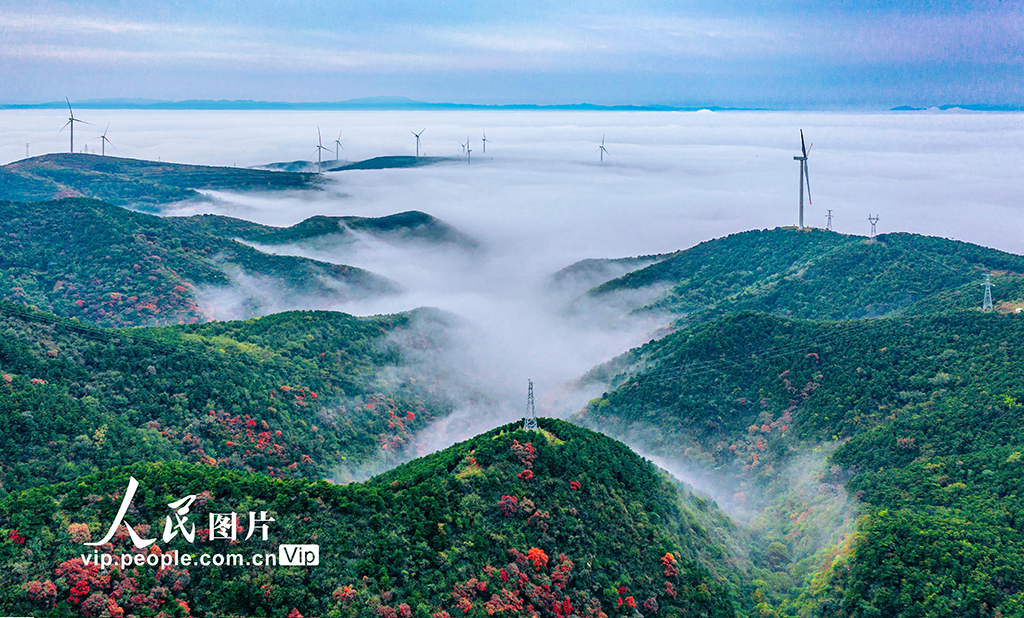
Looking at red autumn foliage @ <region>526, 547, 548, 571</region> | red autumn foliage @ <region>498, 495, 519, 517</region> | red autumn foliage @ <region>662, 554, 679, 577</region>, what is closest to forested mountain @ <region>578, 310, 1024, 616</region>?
red autumn foliage @ <region>662, 554, 679, 577</region>

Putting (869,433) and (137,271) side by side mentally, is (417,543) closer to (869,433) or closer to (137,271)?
(869,433)

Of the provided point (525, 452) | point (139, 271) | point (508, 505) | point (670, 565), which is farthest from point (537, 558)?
point (139, 271)

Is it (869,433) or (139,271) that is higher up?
(139,271)

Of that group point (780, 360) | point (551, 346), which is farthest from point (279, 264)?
point (780, 360)

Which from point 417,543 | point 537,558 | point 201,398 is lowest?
point 537,558

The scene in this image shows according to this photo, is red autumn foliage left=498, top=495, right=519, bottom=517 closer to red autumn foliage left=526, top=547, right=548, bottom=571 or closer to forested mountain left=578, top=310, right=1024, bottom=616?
red autumn foliage left=526, top=547, right=548, bottom=571

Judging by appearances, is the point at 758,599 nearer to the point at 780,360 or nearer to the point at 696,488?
the point at 696,488
